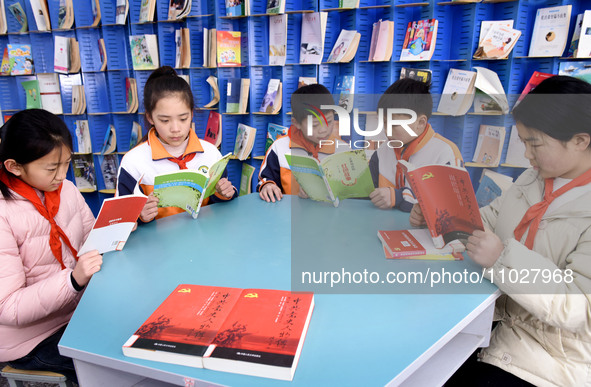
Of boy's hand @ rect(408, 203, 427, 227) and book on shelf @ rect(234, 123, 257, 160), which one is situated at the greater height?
boy's hand @ rect(408, 203, 427, 227)

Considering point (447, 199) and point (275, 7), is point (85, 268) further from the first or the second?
point (275, 7)

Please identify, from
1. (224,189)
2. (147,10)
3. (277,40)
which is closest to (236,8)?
(277,40)

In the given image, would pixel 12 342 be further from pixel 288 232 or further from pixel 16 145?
pixel 288 232

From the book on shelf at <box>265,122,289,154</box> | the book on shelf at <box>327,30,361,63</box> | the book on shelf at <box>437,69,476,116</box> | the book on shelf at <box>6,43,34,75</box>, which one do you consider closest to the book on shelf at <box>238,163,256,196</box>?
A: the book on shelf at <box>265,122,289,154</box>

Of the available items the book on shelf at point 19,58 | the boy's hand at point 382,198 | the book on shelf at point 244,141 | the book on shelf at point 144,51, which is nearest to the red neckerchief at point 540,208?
the boy's hand at point 382,198

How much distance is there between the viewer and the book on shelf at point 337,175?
1.77 meters

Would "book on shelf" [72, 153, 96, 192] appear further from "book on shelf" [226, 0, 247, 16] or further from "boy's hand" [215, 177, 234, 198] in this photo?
"boy's hand" [215, 177, 234, 198]

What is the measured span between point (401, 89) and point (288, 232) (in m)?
1.19

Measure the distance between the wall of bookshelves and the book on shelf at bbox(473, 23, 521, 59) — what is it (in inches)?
2.8

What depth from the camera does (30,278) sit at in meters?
1.37

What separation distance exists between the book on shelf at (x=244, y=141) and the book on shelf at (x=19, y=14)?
3.01 metres

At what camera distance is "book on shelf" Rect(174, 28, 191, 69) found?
160 inches

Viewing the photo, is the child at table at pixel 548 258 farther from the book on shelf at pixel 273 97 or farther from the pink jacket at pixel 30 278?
the book on shelf at pixel 273 97

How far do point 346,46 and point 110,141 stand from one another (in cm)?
297
